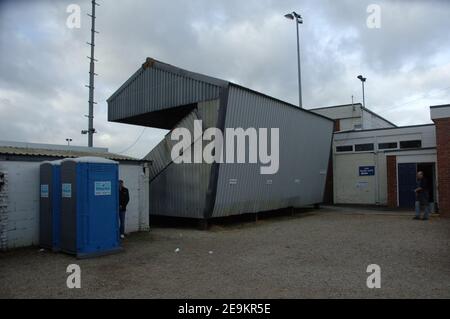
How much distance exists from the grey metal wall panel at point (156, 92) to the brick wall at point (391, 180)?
1151cm

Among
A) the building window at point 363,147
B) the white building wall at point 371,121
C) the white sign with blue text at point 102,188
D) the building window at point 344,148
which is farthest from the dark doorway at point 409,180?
the white sign with blue text at point 102,188

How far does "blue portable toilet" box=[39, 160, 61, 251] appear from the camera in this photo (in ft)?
30.2

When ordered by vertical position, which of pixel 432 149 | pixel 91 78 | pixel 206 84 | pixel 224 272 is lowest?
pixel 224 272

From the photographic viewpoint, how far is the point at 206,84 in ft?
45.1

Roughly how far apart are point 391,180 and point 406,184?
30.2 inches

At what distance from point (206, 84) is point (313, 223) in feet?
22.6

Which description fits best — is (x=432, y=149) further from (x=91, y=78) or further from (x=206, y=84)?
(x=91, y=78)

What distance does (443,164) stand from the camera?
15734mm

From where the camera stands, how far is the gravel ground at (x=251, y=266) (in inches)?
232

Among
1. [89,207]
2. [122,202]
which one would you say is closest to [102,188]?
[89,207]

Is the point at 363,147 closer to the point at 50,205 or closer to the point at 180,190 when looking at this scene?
the point at 180,190

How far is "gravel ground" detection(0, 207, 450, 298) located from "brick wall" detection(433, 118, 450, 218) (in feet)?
12.2

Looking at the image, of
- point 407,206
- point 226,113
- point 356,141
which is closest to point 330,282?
point 226,113

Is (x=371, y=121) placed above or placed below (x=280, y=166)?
above
